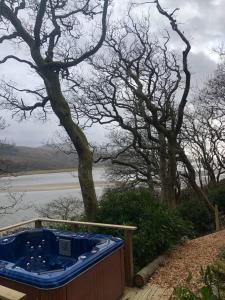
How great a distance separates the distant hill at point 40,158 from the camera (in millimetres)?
16312

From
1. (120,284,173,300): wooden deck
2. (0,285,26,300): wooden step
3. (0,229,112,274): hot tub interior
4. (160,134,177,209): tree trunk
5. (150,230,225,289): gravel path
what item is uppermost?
(160,134,177,209): tree trunk

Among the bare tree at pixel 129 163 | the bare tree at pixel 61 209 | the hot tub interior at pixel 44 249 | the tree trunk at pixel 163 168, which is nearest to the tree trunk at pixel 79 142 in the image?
the hot tub interior at pixel 44 249

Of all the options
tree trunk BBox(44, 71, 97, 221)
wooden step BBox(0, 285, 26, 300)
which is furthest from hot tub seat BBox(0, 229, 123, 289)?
tree trunk BBox(44, 71, 97, 221)

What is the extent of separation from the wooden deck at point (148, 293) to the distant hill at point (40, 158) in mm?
10162

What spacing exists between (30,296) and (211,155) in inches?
799

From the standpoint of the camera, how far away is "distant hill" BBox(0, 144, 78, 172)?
1631cm

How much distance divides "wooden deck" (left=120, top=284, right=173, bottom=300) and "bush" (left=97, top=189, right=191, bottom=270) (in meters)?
0.72

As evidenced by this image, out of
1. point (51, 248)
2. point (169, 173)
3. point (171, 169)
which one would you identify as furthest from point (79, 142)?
point (169, 173)

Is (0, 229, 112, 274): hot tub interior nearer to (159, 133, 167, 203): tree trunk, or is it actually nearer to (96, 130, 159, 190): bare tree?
(159, 133, 167, 203): tree trunk

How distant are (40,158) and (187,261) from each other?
27701 mm

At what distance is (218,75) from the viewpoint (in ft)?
58.2

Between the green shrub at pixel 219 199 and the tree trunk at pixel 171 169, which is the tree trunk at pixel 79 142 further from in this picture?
the green shrub at pixel 219 199

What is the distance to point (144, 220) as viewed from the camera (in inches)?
279

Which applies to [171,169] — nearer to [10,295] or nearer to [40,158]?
[10,295]
